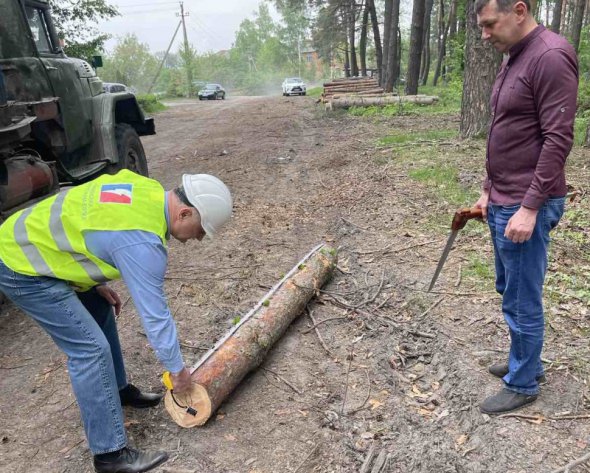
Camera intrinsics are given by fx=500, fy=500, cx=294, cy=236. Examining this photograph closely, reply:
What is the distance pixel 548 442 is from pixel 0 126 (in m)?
4.94

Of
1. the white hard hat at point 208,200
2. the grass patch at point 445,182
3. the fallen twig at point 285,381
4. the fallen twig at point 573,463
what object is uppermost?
the white hard hat at point 208,200

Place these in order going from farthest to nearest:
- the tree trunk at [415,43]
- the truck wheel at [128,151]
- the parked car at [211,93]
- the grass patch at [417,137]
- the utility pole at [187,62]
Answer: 1. the utility pole at [187,62]
2. the parked car at [211,93]
3. the tree trunk at [415,43]
4. the grass patch at [417,137]
5. the truck wheel at [128,151]

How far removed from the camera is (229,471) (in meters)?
2.70

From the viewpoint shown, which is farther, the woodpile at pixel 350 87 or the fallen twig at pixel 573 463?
the woodpile at pixel 350 87

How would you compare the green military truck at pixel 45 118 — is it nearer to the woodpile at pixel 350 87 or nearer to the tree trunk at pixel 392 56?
the woodpile at pixel 350 87

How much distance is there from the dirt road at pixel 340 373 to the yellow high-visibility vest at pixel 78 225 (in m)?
1.18

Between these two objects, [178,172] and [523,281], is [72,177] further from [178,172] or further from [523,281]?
[523,281]

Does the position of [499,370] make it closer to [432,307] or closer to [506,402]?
[506,402]

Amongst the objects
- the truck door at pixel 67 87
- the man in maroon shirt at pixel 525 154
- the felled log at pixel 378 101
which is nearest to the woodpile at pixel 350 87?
the felled log at pixel 378 101

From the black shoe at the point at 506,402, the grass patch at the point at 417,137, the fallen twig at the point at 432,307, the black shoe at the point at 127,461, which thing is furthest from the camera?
the grass patch at the point at 417,137

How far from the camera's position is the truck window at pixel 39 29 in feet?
20.3

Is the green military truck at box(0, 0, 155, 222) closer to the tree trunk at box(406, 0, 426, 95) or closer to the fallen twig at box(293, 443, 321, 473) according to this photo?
the fallen twig at box(293, 443, 321, 473)

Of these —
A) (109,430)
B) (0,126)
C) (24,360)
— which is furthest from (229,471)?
(0,126)

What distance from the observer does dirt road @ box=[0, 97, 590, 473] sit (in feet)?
8.98
